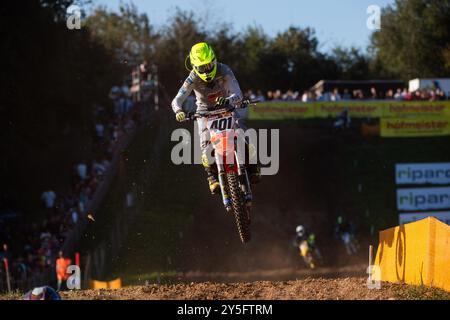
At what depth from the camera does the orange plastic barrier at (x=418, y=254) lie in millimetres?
9914

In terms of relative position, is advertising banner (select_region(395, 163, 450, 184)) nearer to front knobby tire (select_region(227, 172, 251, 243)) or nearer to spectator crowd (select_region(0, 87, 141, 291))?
Answer: spectator crowd (select_region(0, 87, 141, 291))

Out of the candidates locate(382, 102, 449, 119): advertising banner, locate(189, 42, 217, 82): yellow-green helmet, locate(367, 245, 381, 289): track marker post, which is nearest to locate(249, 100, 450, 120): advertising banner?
locate(382, 102, 449, 119): advertising banner

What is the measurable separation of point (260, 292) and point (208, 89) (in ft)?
10.9

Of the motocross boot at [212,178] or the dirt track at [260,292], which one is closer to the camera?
the dirt track at [260,292]

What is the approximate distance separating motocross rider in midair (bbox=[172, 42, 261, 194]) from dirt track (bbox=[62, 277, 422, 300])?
1807 mm

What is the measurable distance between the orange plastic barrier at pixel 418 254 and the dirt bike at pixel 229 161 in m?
2.32

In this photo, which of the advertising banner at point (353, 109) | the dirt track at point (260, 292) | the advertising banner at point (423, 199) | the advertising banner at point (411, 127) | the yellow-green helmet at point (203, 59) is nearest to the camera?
the dirt track at point (260, 292)

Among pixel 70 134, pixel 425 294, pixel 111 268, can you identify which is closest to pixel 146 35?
pixel 70 134

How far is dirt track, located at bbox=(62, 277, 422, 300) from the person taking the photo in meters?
9.27

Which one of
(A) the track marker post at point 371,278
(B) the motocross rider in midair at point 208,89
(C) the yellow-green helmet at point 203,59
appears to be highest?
(C) the yellow-green helmet at point 203,59

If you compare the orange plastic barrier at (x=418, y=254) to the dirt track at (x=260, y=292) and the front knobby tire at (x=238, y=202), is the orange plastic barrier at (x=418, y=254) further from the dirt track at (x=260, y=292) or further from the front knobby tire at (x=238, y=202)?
the front knobby tire at (x=238, y=202)

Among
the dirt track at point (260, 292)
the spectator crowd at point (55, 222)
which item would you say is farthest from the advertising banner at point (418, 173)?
the dirt track at point (260, 292)
